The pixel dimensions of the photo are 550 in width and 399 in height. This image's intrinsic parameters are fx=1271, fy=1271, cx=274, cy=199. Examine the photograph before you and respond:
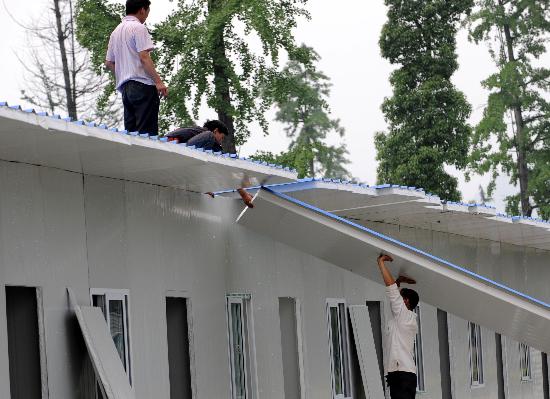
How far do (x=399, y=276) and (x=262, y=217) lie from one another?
1767 millimetres

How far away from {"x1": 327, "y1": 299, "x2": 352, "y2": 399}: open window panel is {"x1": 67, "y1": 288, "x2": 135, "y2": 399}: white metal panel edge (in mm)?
7309

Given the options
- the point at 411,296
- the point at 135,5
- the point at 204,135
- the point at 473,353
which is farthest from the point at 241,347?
the point at 473,353

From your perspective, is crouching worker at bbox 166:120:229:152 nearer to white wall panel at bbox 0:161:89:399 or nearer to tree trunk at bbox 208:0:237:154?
white wall panel at bbox 0:161:89:399

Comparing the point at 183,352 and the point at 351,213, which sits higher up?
the point at 351,213

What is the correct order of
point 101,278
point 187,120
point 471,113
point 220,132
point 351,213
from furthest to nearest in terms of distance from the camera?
point 471,113
point 187,120
point 351,213
point 220,132
point 101,278

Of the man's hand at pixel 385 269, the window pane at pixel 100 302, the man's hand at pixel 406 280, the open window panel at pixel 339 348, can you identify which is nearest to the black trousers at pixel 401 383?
the man's hand at pixel 406 280

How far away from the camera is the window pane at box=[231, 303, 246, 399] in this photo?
16.0 meters

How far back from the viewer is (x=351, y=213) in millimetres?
18922

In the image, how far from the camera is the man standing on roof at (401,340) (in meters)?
14.0

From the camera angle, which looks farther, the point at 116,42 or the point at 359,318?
the point at 359,318

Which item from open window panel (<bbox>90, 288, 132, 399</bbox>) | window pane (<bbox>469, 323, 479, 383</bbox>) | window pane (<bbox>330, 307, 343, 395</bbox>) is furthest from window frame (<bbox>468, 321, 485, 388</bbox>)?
open window panel (<bbox>90, 288, 132, 399</bbox>)

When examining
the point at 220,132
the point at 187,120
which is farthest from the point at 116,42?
the point at 187,120

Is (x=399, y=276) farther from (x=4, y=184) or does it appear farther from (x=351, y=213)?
(x=4, y=184)

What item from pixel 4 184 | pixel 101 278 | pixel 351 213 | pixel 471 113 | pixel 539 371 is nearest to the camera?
pixel 4 184
